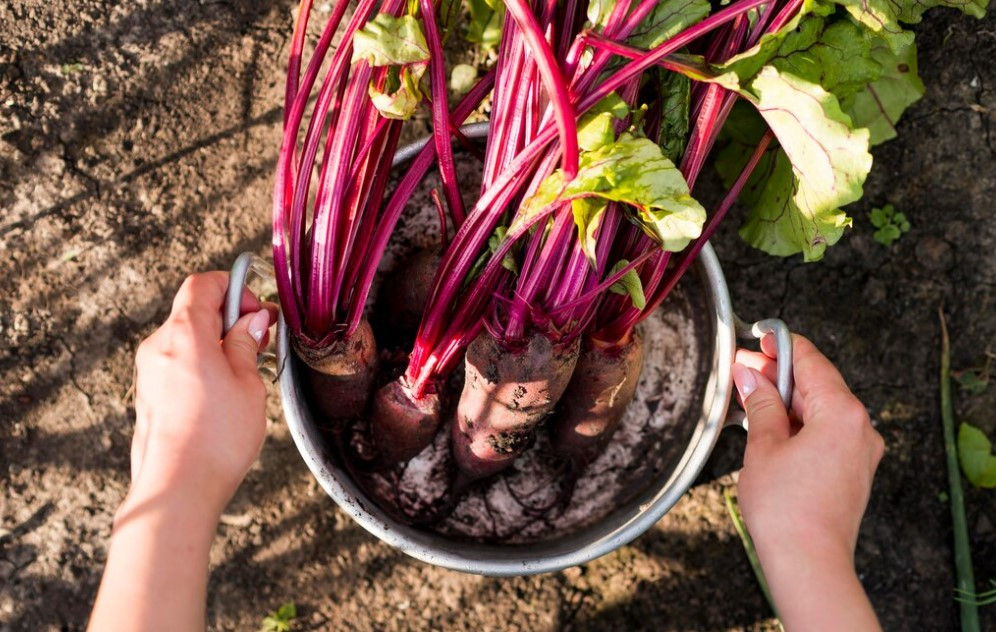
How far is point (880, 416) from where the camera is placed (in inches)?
82.1

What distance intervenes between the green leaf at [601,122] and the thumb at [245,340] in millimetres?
665

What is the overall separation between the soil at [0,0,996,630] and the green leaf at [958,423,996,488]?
49 millimetres

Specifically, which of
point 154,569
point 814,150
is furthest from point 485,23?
point 154,569

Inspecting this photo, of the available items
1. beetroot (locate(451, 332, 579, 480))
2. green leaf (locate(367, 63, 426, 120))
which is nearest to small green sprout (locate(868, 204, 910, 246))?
beetroot (locate(451, 332, 579, 480))

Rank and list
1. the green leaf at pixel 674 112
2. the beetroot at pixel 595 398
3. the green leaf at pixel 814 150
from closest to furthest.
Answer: the green leaf at pixel 814 150, the green leaf at pixel 674 112, the beetroot at pixel 595 398

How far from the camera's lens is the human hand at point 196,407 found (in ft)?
4.35

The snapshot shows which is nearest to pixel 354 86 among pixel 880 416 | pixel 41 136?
pixel 41 136

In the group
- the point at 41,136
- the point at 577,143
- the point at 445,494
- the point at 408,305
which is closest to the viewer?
the point at 577,143

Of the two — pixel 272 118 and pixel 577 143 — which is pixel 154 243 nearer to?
pixel 272 118

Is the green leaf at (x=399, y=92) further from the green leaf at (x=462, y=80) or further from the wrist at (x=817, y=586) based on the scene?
the wrist at (x=817, y=586)

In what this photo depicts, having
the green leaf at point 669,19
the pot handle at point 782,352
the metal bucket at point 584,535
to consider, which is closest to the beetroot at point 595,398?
the metal bucket at point 584,535

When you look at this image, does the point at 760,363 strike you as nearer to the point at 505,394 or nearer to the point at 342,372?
the point at 505,394

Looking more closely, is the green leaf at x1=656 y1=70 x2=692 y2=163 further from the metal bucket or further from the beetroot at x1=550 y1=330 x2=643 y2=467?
the beetroot at x1=550 y1=330 x2=643 y2=467

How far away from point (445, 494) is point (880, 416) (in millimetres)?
1182
